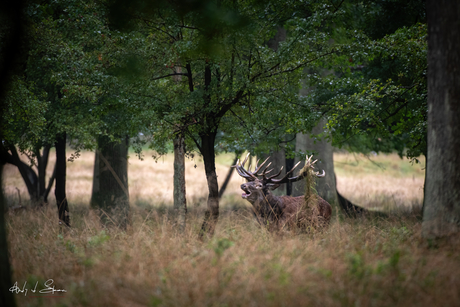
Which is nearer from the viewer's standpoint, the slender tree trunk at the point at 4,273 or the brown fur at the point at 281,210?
the slender tree trunk at the point at 4,273

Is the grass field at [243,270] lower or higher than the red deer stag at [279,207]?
lower

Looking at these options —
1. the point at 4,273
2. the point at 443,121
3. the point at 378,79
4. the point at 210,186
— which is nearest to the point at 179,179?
the point at 210,186

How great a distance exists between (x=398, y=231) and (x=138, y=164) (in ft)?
99.5

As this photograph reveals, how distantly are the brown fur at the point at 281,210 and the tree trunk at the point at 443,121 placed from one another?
241 centimetres

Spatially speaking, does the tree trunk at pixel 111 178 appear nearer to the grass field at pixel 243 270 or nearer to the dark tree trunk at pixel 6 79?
the grass field at pixel 243 270

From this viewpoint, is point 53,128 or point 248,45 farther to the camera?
point 53,128

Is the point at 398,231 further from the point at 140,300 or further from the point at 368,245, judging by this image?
the point at 140,300

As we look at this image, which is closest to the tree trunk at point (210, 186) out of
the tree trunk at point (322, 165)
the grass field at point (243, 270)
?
the grass field at point (243, 270)

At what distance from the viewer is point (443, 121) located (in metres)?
5.18

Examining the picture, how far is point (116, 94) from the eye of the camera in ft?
27.5

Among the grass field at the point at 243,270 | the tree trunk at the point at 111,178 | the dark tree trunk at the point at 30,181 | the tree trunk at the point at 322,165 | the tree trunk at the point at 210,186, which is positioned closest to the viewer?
the grass field at the point at 243,270

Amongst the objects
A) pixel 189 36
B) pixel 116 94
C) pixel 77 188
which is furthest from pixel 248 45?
pixel 77 188

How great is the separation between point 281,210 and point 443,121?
3909mm

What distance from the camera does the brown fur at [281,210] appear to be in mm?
7664
